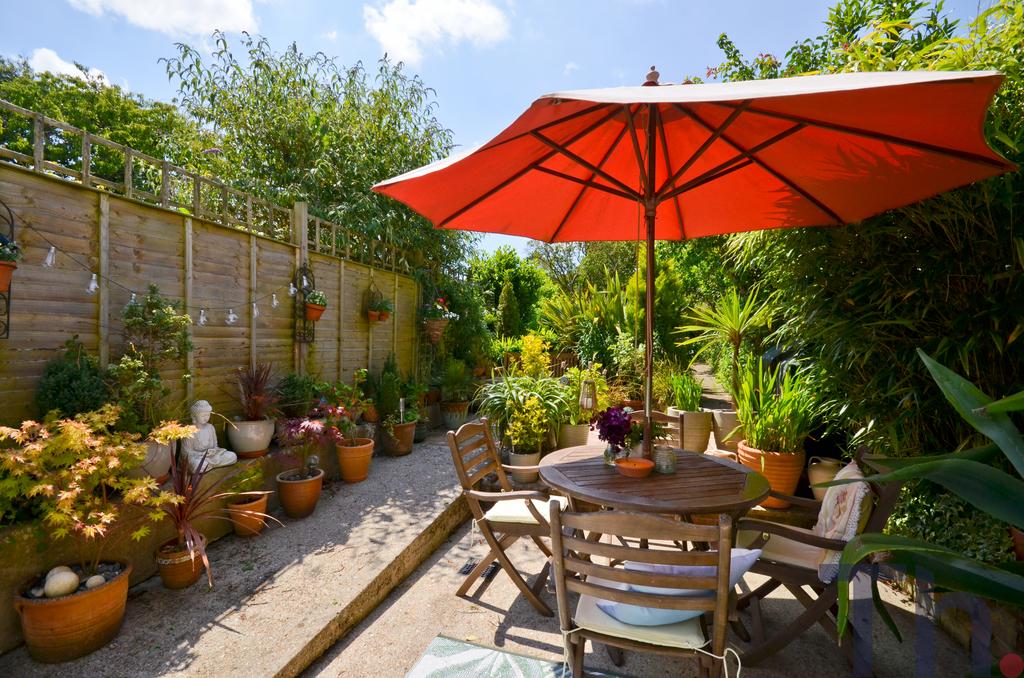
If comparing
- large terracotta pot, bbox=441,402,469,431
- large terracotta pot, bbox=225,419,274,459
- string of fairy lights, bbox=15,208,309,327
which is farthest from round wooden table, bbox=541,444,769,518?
large terracotta pot, bbox=441,402,469,431

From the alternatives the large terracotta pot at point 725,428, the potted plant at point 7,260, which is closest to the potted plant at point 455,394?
the large terracotta pot at point 725,428

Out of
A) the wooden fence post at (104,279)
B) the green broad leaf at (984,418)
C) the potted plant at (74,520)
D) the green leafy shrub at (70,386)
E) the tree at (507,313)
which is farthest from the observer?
the tree at (507,313)

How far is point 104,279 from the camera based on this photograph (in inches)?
118

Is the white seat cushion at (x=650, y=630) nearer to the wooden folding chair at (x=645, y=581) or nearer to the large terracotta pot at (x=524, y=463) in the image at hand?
the wooden folding chair at (x=645, y=581)

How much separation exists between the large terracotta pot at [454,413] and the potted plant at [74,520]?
434 centimetres

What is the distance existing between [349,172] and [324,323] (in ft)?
7.58

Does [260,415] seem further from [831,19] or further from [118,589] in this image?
[831,19]

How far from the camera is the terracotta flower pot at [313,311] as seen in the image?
474 cm

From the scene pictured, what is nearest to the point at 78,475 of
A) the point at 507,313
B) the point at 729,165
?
the point at 729,165

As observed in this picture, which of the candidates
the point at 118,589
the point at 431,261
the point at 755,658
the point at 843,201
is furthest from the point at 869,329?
the point at 431,261

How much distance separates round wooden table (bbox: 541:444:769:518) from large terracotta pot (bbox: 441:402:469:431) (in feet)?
13.3

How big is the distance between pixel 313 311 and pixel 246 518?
2170 mm

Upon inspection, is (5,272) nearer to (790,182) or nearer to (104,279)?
(104,279)

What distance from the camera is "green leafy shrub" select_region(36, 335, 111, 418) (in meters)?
2.62
